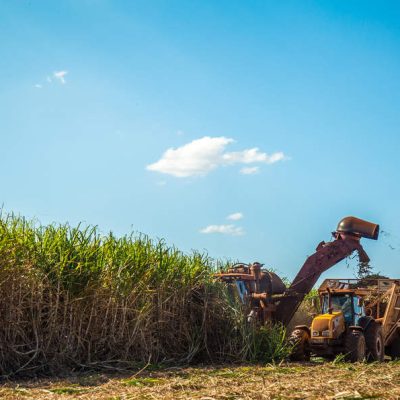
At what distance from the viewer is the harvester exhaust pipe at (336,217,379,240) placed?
56.5 ft

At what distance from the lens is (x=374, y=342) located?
608 inches

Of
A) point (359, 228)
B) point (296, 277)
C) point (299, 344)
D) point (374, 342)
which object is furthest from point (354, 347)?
point (359, 228)

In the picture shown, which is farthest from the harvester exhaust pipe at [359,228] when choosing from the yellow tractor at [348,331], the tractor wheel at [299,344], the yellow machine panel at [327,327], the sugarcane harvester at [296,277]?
the tractor wheel at [299,344]

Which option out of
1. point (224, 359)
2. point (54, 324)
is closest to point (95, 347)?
point (54, 324)

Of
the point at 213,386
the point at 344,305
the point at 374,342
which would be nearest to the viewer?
the point at 213,386

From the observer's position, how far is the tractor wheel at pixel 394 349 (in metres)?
17.5

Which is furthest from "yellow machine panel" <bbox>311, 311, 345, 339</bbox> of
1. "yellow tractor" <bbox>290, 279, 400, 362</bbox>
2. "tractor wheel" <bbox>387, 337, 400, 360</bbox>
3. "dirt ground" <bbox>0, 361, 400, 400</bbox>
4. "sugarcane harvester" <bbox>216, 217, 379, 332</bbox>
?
"tractor wheel" <bbox>387, 337, 400, 360</bbox>

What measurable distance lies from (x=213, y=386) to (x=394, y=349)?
9.94 meters

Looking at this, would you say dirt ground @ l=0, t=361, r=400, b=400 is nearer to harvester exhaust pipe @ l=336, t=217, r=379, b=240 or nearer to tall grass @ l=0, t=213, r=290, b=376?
tall grass @ l=0, t=213, r=290, b=376

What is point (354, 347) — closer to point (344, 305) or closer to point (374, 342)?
point (374, 342)

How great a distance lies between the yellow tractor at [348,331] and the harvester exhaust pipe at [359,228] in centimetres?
164

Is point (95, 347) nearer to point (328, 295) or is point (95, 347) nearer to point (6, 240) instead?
point (6, 240)

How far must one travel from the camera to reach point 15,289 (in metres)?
11.4

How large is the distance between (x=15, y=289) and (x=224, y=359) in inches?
194
